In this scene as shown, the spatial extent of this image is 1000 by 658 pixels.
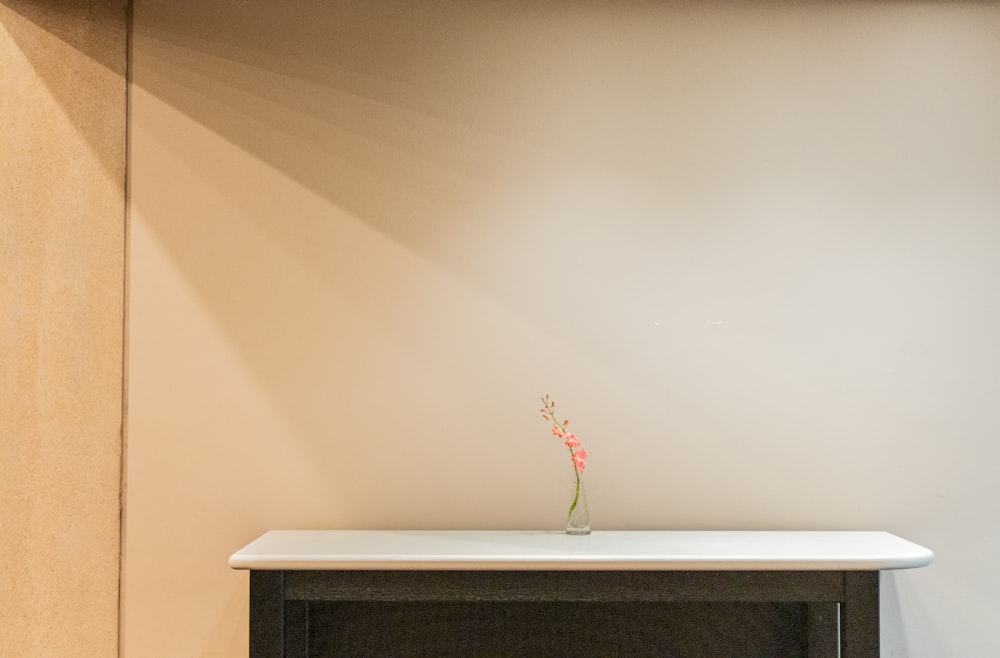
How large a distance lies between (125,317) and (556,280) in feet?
3.86

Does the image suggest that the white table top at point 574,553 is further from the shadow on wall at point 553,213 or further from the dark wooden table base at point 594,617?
the shadow on wall at point 553,213

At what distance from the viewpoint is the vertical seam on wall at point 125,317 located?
2150 millimetres

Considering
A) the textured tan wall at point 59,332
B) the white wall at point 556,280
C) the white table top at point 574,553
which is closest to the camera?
the white table top at point 574,553

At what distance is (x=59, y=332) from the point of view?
211 centimetres

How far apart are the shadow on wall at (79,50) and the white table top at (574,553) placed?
115 cm

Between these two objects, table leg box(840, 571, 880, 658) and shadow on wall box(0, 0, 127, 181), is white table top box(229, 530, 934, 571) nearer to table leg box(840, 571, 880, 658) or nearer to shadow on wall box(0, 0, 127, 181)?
table leg box(840, 571, 880, 658)

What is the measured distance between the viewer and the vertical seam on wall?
7.06ft

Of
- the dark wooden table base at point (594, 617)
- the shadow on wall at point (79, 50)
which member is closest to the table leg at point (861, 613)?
the dark wooden table base at point (594, 617)

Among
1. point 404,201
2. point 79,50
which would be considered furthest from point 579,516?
point 79,50

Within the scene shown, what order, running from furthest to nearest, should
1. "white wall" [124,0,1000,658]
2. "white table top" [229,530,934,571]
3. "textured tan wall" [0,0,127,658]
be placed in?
"white wall" [124,0,1000,658]
"textured tan wall" [0,0,127,658]
"white table top" [229,530,934,571]

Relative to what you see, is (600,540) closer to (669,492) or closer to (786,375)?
(669,492)

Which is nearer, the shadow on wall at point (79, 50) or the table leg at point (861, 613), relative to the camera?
the table leg at point (861, 613)

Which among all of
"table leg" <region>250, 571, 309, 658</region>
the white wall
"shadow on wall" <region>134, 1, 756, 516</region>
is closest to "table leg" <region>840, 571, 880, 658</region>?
the white wall

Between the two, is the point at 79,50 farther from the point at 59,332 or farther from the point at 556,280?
the point at 556,280
